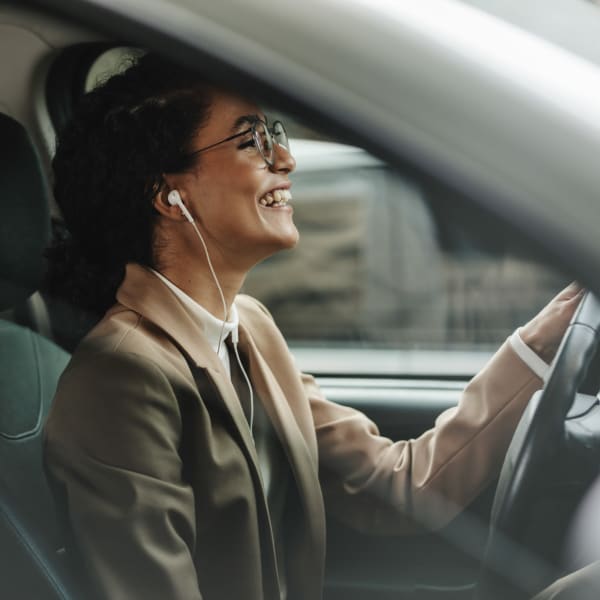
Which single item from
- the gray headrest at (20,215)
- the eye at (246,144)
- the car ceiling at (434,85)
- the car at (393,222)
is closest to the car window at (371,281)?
the car at (393,222)

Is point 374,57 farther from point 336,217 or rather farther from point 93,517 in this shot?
point 336,217

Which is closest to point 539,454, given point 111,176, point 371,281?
point 111,176

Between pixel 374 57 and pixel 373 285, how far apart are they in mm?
1331

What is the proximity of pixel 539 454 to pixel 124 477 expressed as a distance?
1.93 feet

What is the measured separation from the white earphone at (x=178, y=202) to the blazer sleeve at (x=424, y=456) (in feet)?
1.62

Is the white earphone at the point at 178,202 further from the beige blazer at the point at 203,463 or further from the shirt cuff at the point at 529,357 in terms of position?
the shirt cuff at the point at 529,357

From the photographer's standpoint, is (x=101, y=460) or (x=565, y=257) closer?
(x=565, y=257)

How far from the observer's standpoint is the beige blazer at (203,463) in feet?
4.18

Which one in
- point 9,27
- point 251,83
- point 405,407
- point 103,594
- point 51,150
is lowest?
point 405,407

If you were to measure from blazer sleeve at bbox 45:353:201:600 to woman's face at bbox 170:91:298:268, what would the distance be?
0.72 ft

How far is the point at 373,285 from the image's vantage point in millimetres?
2250

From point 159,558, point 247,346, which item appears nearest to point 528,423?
point 247,346

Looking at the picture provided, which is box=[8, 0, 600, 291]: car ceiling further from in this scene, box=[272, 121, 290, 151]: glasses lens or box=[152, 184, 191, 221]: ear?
box=[152, 184, 191, 221]: ear

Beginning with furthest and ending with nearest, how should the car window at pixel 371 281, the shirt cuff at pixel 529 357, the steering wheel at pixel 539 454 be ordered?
1. the car window at pixel 371 281
2. the shirt cuff at pixel 529 357
3. the steering wheel at pixel 539 454
